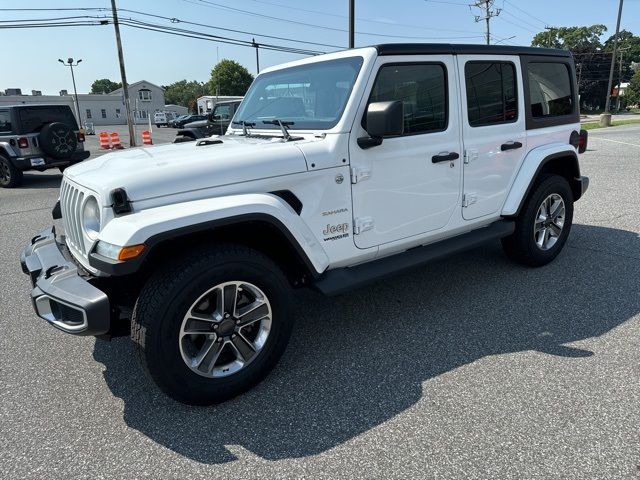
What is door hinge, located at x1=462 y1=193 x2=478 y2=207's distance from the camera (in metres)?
3.72

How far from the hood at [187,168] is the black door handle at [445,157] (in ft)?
3.40

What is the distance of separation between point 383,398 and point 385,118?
1641 millimetres

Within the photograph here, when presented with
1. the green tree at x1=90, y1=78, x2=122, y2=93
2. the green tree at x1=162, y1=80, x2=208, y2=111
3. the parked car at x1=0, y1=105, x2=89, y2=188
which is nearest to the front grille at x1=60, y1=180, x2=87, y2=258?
the parked car at x1=0, y1=105, x2=89, y2=188

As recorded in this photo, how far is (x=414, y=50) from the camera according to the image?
3299 millimetres

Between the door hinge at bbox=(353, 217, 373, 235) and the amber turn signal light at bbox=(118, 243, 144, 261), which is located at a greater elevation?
the amber turn signal light at bbox=(118, 243, 144, 261)

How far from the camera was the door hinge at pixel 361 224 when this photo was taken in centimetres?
306

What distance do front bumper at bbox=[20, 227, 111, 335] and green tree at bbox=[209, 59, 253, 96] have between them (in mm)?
85853

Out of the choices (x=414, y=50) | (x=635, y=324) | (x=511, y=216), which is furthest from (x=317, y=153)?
(x=635, y=324)

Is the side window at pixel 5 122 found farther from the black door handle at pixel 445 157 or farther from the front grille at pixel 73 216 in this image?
the black door handle at pixel 445 157

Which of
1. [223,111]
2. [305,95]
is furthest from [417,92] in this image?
[223,111]

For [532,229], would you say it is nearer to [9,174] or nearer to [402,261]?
[402,261]

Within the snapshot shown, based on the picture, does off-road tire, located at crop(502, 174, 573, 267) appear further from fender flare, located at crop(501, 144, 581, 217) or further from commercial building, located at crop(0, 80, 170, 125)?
commercial building, located at crop(0, 80, 170, 125)

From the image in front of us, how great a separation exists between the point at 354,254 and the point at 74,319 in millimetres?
1682

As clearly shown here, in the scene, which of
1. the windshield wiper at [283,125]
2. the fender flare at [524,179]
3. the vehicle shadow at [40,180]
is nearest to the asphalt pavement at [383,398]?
the fender flare at [524,179]
